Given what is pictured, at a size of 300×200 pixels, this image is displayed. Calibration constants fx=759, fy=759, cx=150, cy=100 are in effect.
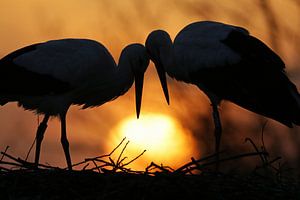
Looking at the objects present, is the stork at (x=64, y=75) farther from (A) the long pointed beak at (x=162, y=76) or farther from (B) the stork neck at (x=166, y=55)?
(B) the stork neck at (x=166, y=55)

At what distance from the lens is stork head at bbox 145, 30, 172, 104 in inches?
368

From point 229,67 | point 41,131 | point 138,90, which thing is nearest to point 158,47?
point 138,90

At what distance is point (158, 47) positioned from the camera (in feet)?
30.7

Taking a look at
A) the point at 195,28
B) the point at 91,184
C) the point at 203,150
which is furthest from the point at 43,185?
the point at 203,150

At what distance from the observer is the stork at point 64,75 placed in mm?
9141

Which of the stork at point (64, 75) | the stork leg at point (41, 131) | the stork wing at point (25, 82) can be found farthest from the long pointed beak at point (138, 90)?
the stork leg at point (41, 131)

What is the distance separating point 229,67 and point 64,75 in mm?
1988

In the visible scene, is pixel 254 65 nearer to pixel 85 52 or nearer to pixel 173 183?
pixel 85 52

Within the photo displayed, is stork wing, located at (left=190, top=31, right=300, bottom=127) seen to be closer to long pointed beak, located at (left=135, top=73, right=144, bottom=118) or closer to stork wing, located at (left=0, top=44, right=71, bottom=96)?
long pointed beak, located at (left=135, top=73, right=144, bottom=118)

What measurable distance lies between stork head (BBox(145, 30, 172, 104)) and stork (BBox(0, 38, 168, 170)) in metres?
0.07

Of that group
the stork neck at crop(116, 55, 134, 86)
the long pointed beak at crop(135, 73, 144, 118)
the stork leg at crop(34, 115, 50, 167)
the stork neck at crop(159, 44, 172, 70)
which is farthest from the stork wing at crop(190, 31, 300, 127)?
the stork leg at crop(34, 115, 50, 167)

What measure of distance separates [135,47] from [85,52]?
2.11 ft

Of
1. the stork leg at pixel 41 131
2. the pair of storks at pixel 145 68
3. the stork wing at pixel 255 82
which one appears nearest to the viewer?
the stork wing at pixel 255 82

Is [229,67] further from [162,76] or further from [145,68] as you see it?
[145,68]
